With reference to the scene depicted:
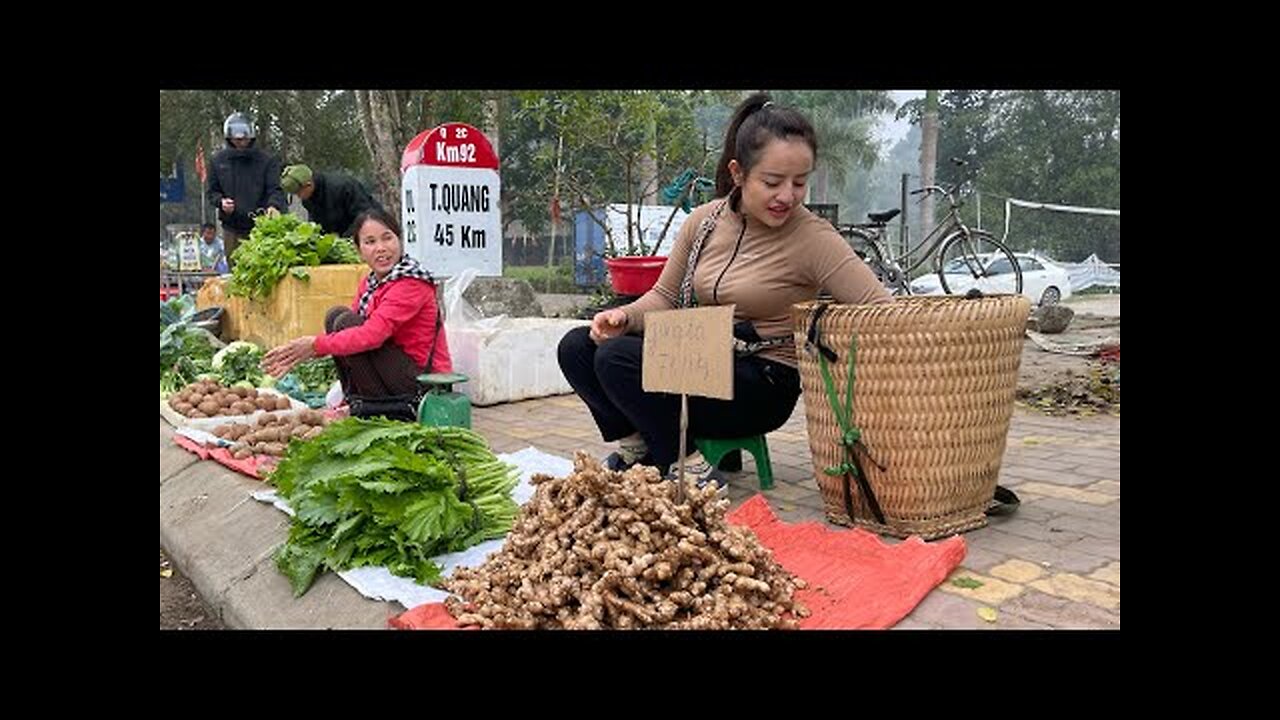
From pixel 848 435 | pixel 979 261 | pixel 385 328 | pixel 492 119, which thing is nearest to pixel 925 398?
pixel 848 435

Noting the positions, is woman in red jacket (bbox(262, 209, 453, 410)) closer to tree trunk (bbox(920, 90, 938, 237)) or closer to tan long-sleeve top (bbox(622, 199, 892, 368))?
tan long-sleeve top (bbox(622, 199, 892, 368))

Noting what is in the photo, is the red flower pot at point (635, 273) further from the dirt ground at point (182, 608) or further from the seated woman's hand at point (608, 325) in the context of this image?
the dirt ground at point (182, 608)

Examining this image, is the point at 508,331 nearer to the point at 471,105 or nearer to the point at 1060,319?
the point at 1060,319

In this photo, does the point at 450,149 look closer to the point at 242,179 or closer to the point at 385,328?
the point at 385,328

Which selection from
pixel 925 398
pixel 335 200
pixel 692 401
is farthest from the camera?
pixel 335 200

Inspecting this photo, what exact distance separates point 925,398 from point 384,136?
825cm

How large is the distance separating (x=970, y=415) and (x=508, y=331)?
3426 mm

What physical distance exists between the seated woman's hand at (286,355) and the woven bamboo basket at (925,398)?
2207 millimetres

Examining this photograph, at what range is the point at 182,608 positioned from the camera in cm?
317

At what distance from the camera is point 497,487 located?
3.14 m

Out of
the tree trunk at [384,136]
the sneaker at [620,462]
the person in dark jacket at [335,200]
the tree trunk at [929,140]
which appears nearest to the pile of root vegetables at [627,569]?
the sneaker at [620,462]

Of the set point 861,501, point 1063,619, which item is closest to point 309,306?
point 861,501

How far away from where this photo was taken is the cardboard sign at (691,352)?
94.7 inches

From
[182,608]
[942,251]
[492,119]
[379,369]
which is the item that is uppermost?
[492,119]
